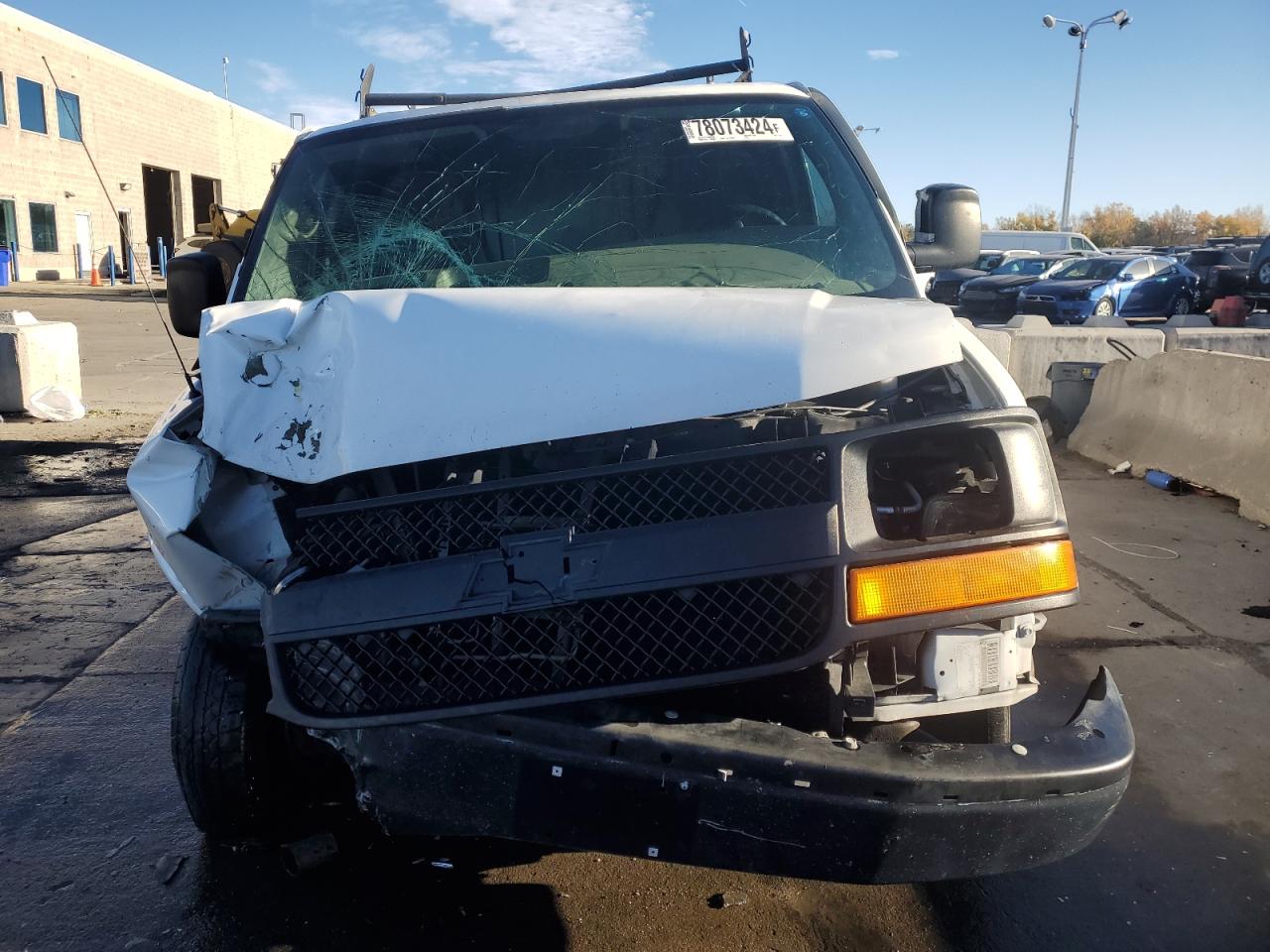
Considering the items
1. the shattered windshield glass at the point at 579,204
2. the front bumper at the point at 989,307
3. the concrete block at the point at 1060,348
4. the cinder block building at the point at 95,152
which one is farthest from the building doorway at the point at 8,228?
the shattered windshield glass at the point at 579,204

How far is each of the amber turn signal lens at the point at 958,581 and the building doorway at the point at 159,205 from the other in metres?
44.0

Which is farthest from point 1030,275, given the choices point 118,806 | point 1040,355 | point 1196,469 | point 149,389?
point 118,806

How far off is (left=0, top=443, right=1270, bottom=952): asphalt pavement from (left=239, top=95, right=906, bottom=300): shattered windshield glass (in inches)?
67.0

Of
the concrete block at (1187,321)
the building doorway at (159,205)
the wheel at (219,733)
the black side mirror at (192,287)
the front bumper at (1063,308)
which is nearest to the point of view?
the wheel at (219,733)

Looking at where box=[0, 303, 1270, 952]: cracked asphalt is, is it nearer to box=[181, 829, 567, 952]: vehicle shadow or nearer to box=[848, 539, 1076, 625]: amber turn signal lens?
box=[181, 829, 567, 952]: vehicle shadow

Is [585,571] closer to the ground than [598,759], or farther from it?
farther from it

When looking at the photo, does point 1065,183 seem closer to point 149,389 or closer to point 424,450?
point 149,389

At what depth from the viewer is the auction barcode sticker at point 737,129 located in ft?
11.2

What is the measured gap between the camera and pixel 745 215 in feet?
11.0

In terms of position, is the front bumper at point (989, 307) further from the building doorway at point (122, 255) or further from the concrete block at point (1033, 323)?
the building doorway at point (122, 255)

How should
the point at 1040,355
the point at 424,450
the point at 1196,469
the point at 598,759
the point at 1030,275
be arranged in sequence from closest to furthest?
the point at 598,759 < the point at 424,450 < the point at 1196,469 < the point at 1040,355 < the point at 1030,275

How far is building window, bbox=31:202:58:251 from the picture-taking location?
32784 millimetres

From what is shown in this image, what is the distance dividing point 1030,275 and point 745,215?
19571 mm

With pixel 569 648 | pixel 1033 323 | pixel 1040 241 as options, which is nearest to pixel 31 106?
pixel 1040 241
